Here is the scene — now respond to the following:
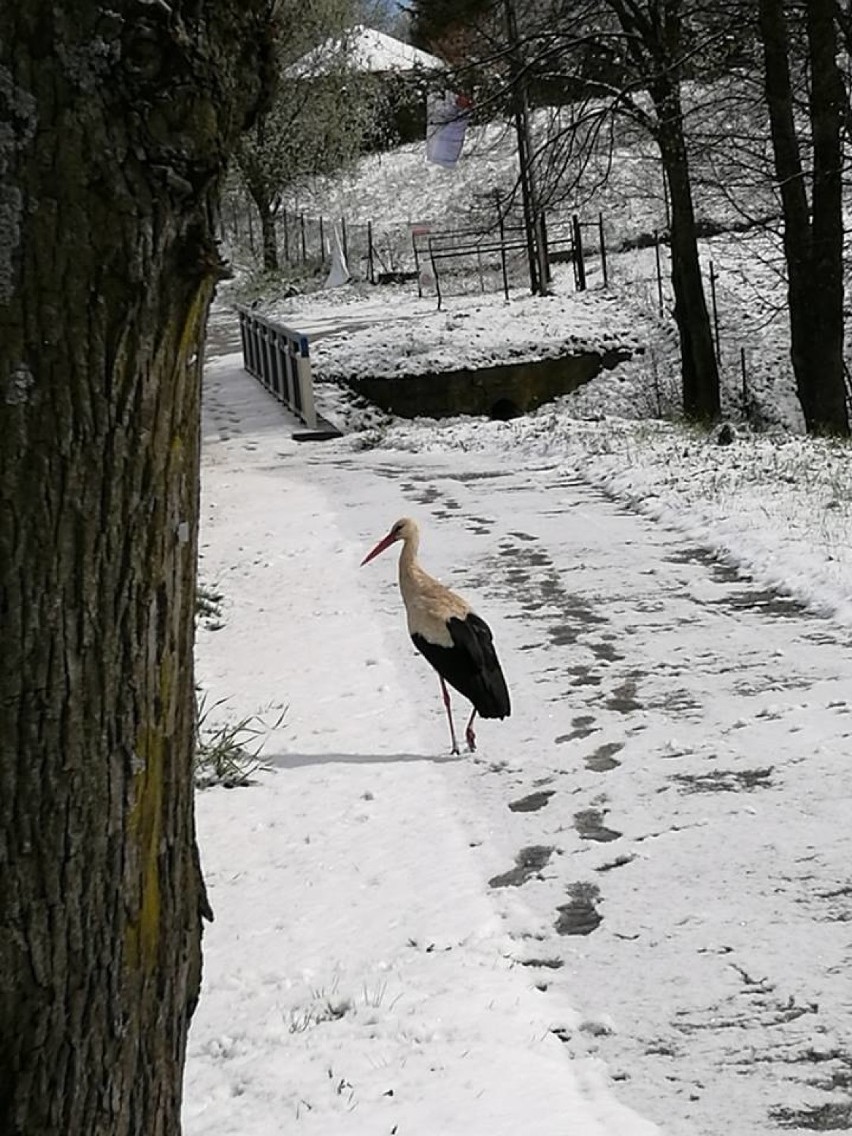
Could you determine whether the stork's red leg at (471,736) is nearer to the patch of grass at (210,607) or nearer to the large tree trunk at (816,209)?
the patch of grass at (210,607)

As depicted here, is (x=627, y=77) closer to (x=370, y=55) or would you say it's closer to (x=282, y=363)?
(x=282, y=363)

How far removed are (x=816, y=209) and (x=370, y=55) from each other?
3814cm

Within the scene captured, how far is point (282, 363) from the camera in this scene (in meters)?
21.9

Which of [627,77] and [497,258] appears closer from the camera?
[627,77]

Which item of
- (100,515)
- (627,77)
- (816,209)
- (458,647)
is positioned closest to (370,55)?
(627,77)

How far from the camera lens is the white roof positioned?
4572 centimetres

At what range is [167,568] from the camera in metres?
2.33

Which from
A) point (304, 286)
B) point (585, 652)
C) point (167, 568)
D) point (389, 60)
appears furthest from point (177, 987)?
point (389, 60)

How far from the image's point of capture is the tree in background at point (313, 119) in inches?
1704

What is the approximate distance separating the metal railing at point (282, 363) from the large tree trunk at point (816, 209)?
6.59 m

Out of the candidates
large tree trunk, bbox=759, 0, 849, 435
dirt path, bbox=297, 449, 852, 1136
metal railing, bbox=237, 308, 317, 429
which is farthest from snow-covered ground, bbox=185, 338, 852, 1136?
metal railing, bbox=237, 308, 317, 429

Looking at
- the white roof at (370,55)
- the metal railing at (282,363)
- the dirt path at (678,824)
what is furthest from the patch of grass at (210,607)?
the white roof at (370,55)

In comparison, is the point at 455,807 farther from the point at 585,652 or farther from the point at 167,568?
the point at 167,568

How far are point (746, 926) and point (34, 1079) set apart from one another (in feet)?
10.9
